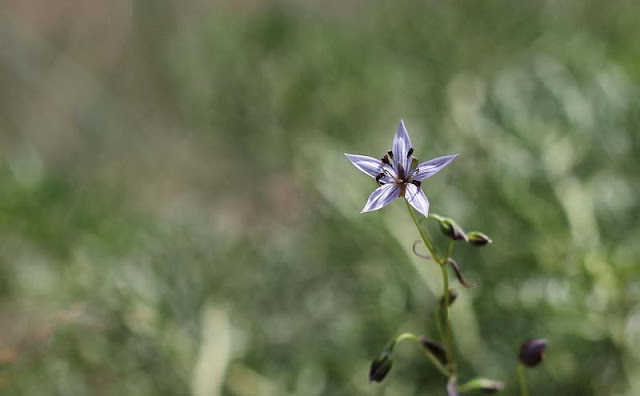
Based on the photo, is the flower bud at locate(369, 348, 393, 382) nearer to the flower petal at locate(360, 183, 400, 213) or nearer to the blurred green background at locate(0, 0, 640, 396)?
the flower petal at locate(360, 183, 400, 213)

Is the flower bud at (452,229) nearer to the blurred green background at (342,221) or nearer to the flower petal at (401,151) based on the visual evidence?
the flower petal at (401,151)

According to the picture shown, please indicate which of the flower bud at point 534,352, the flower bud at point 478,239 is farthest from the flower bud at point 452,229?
the flower bud at point 534,352

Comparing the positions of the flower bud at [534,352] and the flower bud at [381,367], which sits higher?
the flower bud at [534,352]

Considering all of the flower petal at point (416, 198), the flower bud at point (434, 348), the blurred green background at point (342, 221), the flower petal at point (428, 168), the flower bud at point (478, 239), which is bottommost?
the flower bud at point (434, 348)

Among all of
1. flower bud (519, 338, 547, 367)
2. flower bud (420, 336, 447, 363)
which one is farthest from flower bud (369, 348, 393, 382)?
flower bud (519, 338, 547, 367)

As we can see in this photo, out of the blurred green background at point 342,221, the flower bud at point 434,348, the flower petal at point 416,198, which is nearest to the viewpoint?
the flower petal at point 416,198

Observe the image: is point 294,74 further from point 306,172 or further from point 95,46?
point 95,46

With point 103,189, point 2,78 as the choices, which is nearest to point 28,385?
point 103,189
